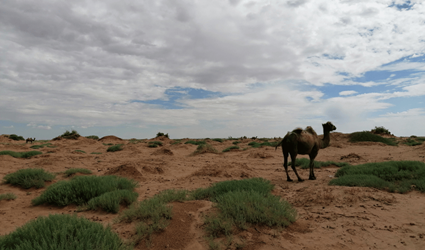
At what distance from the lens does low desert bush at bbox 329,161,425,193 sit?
7109mm

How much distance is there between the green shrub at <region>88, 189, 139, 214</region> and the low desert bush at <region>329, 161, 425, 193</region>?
6642 millimetres

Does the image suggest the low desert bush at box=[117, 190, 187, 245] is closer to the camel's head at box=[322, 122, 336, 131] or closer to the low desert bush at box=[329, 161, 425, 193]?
the low desert bush at box=[329, 161, 425, 193]

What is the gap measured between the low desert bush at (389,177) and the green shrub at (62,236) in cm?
722

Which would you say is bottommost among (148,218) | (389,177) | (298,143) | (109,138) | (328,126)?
(148,218)

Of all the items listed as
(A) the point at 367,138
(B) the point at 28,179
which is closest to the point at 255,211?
(B) the point at 28,179

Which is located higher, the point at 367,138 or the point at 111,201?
the point at 367,138

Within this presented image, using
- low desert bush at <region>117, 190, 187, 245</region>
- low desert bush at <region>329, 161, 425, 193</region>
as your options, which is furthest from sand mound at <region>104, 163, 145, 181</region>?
low desert bush at <region>329, 161, 425, 193</region>

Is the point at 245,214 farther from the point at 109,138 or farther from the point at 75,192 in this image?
the point at 109,138

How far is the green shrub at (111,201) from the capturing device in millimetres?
5988

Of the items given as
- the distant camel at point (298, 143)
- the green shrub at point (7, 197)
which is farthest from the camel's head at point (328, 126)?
the green shrub at point (7, 197)

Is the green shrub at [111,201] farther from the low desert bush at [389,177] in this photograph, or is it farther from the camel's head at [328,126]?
the camel's head at [328,126]

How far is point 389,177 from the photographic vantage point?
7957 millimetres

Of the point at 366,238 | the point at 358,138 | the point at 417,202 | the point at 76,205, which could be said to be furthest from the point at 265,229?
the point at 358,138

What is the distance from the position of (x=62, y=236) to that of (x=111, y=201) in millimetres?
2829
